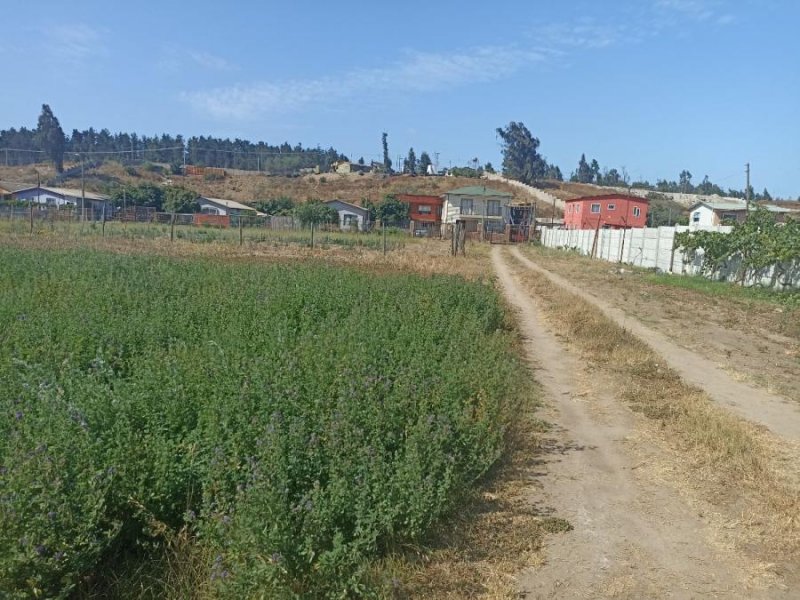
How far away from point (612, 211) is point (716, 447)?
59.2 m

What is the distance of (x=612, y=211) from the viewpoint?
61094 mm

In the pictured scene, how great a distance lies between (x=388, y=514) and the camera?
11.6 ft

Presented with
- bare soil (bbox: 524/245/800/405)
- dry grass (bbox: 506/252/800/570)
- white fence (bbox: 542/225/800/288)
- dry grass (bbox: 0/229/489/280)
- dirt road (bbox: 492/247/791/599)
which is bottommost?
dirt road (bbox: 492/247/791/599)

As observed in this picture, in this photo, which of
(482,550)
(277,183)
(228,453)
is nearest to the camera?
(228,453)

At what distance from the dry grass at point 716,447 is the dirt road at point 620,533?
30 cm

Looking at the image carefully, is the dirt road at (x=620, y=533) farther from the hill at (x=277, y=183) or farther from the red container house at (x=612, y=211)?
the hill at (x=277, y=183)

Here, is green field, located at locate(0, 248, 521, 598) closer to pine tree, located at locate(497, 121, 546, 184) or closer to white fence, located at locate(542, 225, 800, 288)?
white fence, located at locate(542, 225, 800, 288)

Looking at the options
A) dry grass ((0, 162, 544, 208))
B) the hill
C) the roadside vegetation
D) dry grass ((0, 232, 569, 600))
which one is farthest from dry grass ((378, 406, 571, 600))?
dry grass ((0, 162, 544, 208))

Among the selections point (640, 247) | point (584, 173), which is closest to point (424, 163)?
point (584, 173)

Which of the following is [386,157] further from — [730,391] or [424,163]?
[730,391]

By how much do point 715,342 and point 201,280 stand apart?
9.93 meters

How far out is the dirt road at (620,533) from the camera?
3682mm

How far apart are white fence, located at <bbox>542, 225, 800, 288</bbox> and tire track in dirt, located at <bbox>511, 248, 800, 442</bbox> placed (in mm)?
11979

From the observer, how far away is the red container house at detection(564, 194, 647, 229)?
198ft
